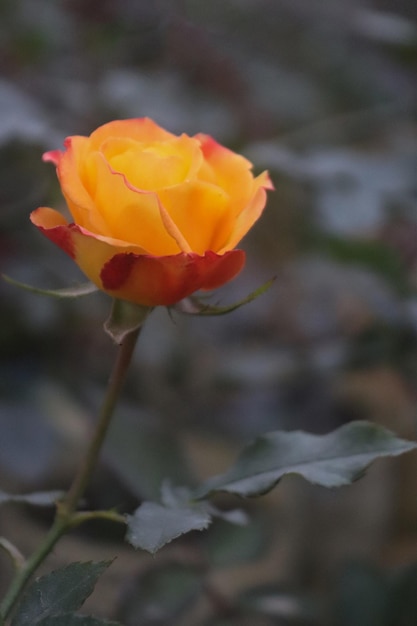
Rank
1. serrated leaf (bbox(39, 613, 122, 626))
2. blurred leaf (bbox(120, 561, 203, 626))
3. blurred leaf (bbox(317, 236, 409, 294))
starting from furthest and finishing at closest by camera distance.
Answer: blurred leaf (bbox(317, 236, 409, 294)), blurred leaf (bbox(120, 561, 203, 626)), serrated leaf (bbox(39, 613, 122, 626))

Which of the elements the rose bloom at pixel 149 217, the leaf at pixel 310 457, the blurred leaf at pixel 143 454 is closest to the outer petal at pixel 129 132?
the rose bloom at pixel 149 217

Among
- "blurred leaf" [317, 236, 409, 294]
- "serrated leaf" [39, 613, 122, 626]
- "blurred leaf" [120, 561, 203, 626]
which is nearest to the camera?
"serrated leaf" [39, 613, 122, 626]

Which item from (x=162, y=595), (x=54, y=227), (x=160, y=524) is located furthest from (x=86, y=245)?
(x=162, y=595)

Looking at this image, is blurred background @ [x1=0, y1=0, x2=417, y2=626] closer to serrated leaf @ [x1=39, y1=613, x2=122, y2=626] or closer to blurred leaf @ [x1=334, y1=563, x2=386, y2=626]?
blurred leaf @ [x1=334, y1=563, x2=386, y2=626]

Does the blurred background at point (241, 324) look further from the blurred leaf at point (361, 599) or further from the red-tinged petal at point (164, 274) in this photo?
the red-tinged petal at point (164, 274)

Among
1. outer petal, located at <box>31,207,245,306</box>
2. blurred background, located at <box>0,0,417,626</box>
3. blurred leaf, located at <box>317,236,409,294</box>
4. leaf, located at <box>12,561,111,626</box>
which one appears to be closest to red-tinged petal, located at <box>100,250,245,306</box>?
outer petal, located at <box>31,207,245,306</box>

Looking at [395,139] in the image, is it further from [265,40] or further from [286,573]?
[286,573]
